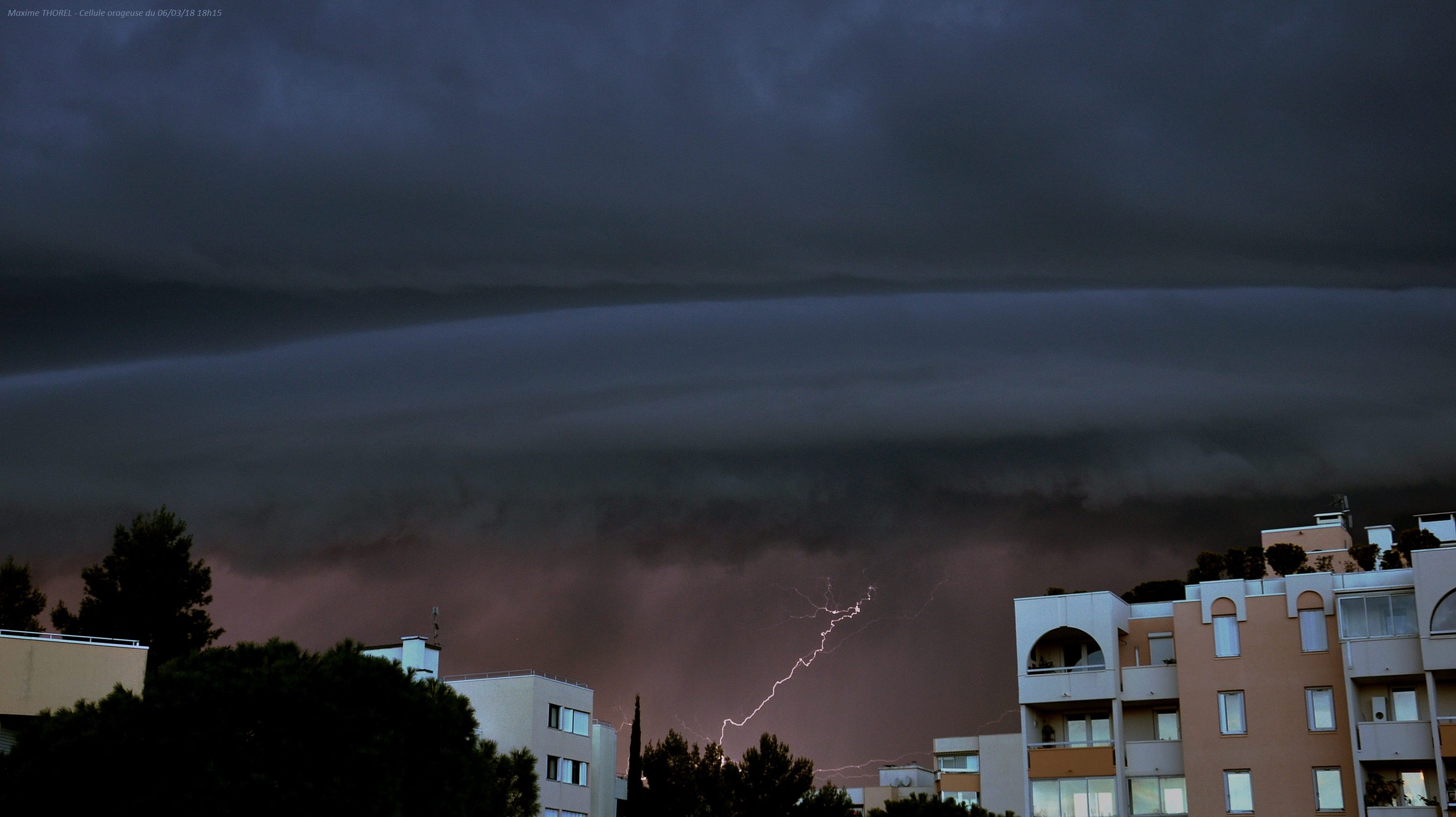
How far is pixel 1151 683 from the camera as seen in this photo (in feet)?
189

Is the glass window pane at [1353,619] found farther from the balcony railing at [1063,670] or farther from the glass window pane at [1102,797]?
the glass window pane at [1102,797]

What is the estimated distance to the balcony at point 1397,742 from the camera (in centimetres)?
4944

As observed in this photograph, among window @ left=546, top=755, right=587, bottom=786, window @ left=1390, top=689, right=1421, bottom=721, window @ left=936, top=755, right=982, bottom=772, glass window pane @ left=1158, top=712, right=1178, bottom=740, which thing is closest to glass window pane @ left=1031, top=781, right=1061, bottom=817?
glass window pane @ left=1158, top=712, right=1178, bottom=740

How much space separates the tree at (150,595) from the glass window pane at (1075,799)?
40.8 m

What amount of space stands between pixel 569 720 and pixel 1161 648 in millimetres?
32590

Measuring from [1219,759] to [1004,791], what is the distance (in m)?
15.0

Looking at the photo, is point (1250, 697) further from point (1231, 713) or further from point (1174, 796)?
point (1174, 796)

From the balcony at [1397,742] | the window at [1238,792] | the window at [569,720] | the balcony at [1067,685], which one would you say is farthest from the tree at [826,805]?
the balcony at [1397,742]

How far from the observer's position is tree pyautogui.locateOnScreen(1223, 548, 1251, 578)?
58438 mm

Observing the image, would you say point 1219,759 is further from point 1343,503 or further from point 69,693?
point 69,693

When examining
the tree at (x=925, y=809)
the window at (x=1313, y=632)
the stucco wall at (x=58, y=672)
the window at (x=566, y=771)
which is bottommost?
the tree at (x=925, y=809)

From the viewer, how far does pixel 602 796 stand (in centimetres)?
7919

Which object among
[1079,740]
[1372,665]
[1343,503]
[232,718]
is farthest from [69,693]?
[1343,503]

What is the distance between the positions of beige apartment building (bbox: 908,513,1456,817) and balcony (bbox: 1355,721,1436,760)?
43 millimetres
